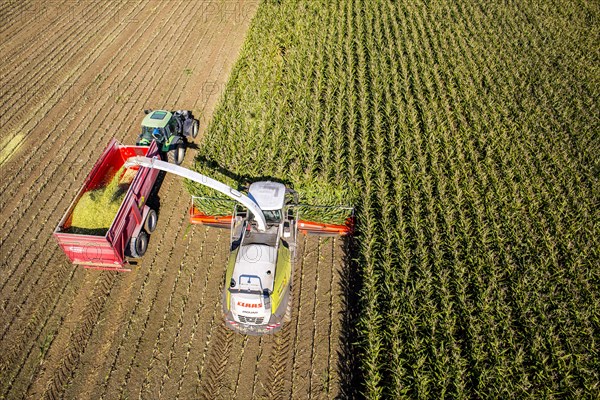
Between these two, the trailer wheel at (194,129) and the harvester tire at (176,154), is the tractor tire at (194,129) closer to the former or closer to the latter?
the trailer wheel at (194,129)

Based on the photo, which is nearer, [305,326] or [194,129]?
[305,326]

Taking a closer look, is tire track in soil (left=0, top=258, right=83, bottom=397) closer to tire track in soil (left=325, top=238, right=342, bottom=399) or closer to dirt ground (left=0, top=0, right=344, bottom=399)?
dirt ground (left=0, top=0, right=344, bottom=399)

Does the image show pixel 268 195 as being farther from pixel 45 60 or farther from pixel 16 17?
pixel 16 17

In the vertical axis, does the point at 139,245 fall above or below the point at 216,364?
above

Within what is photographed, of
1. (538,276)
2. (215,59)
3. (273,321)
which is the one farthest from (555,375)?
(215,59)

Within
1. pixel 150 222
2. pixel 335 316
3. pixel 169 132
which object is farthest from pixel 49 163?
pixel 335 316

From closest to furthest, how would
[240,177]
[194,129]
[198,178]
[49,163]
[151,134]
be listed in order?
1. [198,178]
2. [240,177]
3. [151,134]
4. [49,163]
5. [194,129]

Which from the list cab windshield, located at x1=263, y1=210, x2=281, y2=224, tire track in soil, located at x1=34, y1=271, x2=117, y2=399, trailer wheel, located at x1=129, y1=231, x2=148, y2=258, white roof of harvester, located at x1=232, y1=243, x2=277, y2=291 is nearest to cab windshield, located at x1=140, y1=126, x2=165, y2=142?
trailer wheel, located at x1=129, y1=231, x2=148, y2=258

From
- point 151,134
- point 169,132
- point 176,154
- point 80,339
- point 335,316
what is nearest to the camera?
point 80,339
